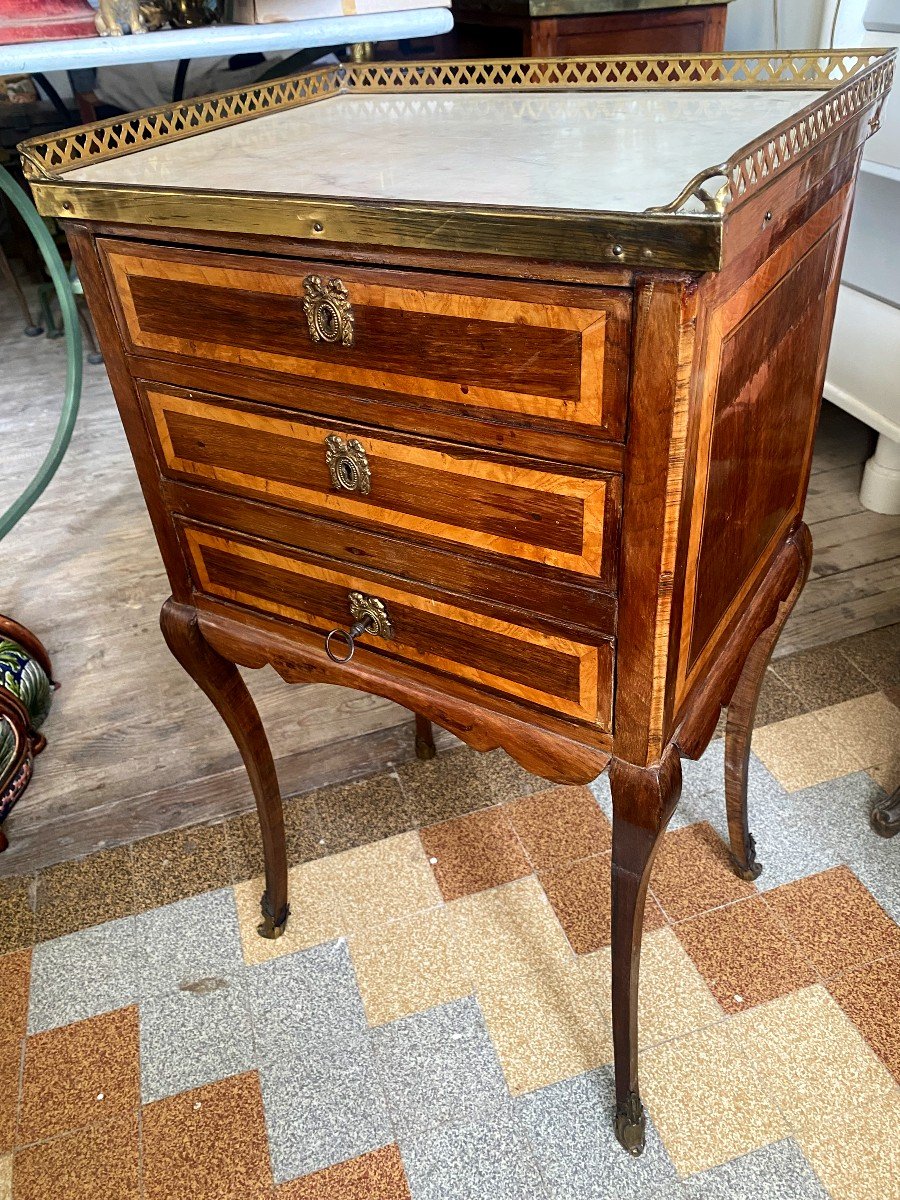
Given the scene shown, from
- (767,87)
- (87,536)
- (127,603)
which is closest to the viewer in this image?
(767,87)

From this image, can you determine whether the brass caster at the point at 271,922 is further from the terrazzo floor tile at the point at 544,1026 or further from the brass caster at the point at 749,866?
the brass caster at the point at 749,866

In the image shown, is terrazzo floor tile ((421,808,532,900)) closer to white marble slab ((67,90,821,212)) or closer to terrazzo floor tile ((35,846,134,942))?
terrazzo floor tile ((35,846,134,942))

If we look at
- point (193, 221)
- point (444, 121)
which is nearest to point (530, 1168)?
point (193, 221)

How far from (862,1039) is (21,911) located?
116 cm

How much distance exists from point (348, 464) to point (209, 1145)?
2.71 ft

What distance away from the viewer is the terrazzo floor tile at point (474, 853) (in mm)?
1389

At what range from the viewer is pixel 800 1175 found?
1.03 meters

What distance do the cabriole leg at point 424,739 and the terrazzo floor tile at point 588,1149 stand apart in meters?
0.59

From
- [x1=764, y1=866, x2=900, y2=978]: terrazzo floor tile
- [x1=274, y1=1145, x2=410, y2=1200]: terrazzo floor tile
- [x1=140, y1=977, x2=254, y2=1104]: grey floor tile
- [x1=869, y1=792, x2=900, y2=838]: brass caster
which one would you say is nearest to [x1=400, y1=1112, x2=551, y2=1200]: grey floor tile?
[x1=274, y1=1145, x2=410, y2=1200]: terrazzo floor tile

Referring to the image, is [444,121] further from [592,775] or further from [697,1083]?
[697,1083]

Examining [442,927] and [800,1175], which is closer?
[800,1175]

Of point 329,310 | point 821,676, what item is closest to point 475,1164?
point 329,310

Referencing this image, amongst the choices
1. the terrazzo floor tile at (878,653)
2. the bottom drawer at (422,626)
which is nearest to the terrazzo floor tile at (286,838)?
the bottom drawer at (422,626)

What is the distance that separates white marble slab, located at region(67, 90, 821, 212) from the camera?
70 centimetres
